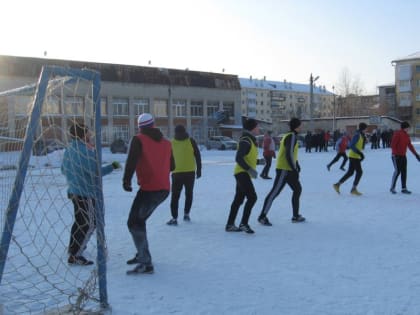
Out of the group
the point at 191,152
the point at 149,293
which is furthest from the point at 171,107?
the point at 149,293

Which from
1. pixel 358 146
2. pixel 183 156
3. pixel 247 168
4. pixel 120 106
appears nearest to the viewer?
pixel 247 168

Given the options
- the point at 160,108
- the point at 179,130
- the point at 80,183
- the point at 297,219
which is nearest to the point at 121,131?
the point at 160,108

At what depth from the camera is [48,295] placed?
4.61 metres

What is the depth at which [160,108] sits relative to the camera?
56.9 m

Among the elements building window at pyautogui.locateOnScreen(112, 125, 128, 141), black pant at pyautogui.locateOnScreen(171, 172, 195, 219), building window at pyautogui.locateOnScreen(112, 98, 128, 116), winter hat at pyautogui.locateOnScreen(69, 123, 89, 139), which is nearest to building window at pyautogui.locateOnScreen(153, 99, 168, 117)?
building window at pyautogui.locateOnScreen(112, 98, 128, 116)

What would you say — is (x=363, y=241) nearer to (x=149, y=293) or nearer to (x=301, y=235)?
(x=301, y=235)

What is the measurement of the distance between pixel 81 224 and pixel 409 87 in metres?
84.6

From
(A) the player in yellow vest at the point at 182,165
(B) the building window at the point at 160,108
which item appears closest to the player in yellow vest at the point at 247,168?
(A) the player in yellow vest at the point at 182,165

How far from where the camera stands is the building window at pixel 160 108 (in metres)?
56.1

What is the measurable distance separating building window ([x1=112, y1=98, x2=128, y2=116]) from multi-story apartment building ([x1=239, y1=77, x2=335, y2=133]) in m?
62.4

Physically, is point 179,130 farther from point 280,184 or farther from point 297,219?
point 297,219

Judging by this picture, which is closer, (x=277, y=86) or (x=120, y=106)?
(x=120, y=106)

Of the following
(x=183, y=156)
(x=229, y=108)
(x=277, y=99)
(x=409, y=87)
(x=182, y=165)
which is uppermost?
(x=277, y=99)

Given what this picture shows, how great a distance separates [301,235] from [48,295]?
3653 mm
